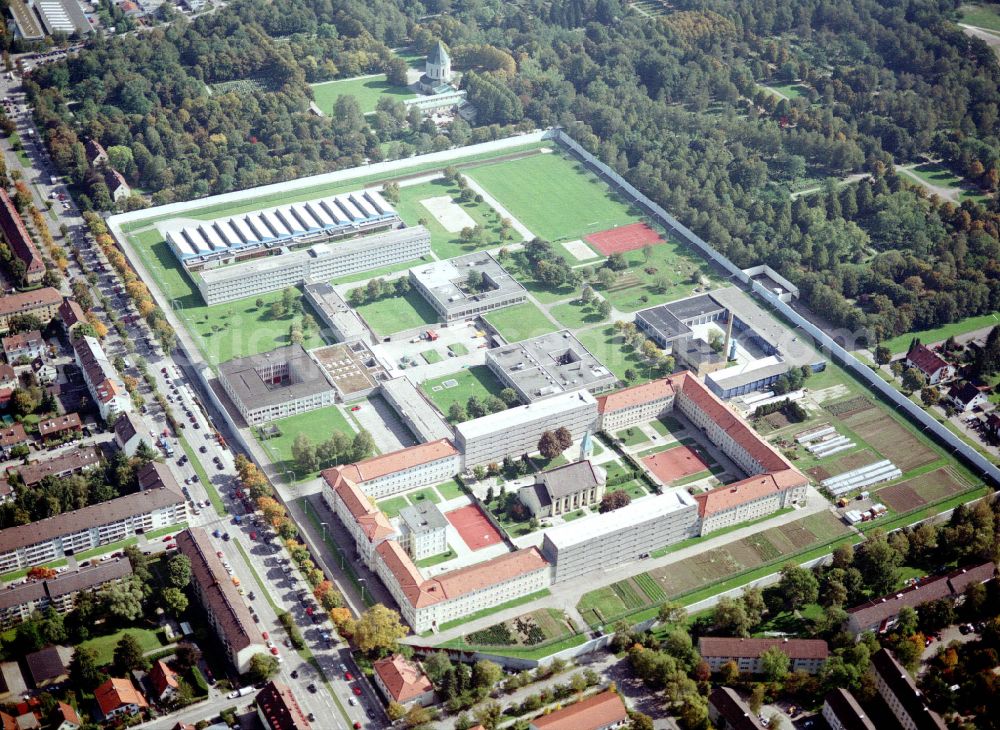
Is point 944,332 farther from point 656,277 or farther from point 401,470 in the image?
point 401,470

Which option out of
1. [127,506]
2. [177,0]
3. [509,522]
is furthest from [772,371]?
[177,0]

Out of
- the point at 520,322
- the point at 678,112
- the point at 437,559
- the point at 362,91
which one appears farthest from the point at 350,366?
the point at 678,112

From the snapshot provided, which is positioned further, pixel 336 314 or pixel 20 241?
pixel 20 241

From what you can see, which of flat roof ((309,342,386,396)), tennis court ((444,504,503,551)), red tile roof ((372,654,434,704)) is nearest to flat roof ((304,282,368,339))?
flat roof ((309,342,386,396))

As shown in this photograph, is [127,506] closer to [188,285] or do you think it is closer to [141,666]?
[141,666]

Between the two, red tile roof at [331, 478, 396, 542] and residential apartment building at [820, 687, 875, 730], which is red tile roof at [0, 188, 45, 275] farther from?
residential apartment building at [820, 687, 875, 730]

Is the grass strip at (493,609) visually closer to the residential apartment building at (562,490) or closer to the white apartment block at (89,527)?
the residential apartment building at (562,490)

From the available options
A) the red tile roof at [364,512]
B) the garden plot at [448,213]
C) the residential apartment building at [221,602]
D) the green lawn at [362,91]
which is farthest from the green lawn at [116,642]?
the green lawn at [362,91]
